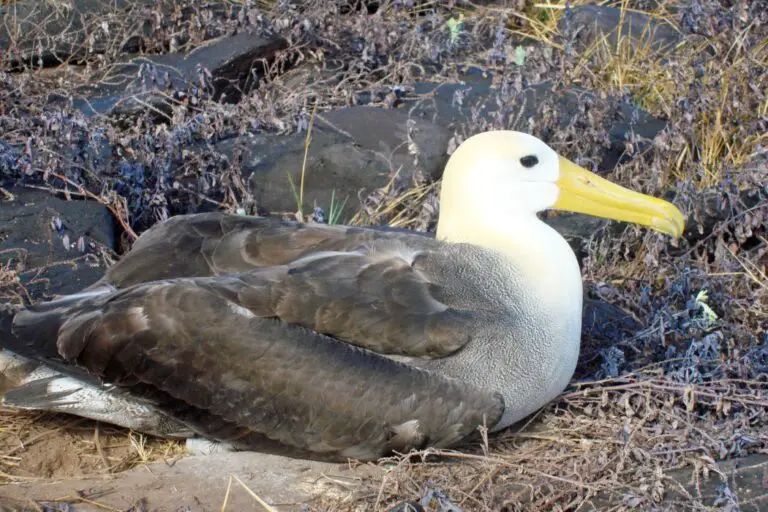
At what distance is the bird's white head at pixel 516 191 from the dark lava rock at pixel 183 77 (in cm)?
223

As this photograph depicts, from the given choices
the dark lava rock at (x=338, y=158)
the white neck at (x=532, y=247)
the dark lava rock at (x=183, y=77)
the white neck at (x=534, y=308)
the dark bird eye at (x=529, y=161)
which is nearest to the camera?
the white neck at (x=534, y=308)

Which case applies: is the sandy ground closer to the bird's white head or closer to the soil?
the soil

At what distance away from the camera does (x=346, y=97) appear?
6.30m

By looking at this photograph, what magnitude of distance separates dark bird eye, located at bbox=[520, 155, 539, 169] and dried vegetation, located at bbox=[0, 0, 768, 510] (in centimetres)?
74

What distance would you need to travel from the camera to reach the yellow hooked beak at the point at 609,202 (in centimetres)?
411

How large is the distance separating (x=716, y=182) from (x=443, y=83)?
180cm

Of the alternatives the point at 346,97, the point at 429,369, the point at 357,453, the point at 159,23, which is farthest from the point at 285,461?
the point at 159,23

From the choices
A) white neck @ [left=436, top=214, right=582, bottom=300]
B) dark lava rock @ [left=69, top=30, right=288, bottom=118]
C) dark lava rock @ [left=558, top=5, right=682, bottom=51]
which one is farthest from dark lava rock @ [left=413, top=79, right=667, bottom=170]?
white neck @ [left=436, top=214, right=582, bottom=300]

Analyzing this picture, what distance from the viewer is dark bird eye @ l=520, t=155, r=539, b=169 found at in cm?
402

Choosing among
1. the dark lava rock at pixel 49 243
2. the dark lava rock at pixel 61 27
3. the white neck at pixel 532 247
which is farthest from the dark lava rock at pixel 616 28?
the dark lava rock at pixel 49 243

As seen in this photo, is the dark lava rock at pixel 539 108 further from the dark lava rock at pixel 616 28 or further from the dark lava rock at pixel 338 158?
the dark lava rock at pixel 616 28

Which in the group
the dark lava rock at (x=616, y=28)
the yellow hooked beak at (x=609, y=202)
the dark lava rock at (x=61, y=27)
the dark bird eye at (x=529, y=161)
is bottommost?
the dark lava rock at (x=616, y=28)

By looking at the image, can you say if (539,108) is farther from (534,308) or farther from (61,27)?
(61,27)

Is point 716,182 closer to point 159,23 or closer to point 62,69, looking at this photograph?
point 159,23
